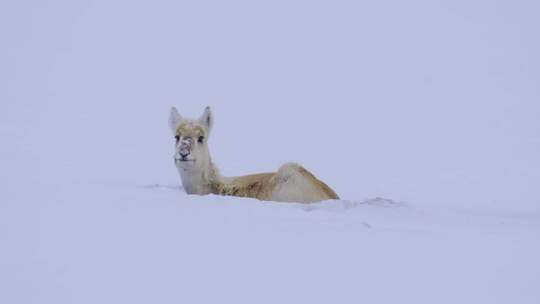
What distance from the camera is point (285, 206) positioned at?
10695mm

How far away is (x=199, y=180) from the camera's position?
13.9m

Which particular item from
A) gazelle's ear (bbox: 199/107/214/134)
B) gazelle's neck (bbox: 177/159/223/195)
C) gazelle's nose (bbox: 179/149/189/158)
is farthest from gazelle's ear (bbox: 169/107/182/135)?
gazelle's nose (bbox: 179/149/189/158)

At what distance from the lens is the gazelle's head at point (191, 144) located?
13453 mm

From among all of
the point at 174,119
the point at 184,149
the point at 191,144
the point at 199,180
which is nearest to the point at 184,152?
the point at 184,149

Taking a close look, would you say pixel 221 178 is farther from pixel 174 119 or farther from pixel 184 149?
pixel 174 119

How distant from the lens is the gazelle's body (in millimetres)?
12734

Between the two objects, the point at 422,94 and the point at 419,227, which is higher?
the point at 422,94

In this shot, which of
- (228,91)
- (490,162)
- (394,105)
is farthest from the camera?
(228,91)

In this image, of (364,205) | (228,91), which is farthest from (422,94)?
(364,205)

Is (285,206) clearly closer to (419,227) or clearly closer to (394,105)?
(419,227)

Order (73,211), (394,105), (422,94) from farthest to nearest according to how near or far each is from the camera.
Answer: (422,94) → (394,105) → (73,211)

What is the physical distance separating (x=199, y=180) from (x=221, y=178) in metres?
0.52

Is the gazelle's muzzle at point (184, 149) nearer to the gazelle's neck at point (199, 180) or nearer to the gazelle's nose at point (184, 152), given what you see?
the gazelle's nose at point (184, 152)

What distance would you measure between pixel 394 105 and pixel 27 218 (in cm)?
4231
